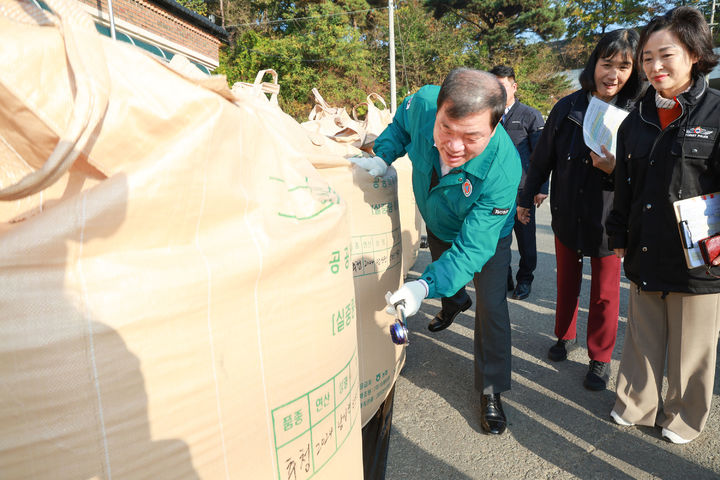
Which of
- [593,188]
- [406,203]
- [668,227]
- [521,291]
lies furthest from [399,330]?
[521,291]

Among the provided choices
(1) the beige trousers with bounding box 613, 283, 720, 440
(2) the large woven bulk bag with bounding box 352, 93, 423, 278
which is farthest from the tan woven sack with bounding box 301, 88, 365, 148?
(1) the beige trousers with bounding box 613, 283, 720, 440

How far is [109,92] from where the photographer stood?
718 millimetres

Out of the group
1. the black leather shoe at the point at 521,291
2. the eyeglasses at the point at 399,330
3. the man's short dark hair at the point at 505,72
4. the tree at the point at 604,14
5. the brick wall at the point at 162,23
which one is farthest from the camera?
the tree at the point at 604,14

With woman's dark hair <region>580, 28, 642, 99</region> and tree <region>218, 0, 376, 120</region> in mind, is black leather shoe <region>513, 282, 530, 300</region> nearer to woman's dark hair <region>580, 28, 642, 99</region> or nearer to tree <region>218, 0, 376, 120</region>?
woman's dark hair <region>580, 28, 642, 99</region>

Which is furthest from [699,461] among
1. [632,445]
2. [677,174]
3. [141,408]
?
[141,408]

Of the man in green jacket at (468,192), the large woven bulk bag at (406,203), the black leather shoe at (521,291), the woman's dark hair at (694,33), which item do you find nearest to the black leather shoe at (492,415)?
the man in green jacket at (468,192)

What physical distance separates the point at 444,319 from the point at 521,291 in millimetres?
1112

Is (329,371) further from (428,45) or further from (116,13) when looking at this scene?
(428,45)

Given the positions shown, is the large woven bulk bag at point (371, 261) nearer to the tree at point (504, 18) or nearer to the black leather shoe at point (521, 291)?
the black leather shoe at point (521, 291)

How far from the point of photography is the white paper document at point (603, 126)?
216cm

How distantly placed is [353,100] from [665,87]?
21.9 metres

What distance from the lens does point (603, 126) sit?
2.17m

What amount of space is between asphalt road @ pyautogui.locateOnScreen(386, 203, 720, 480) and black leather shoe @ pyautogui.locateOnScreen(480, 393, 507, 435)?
0.03m

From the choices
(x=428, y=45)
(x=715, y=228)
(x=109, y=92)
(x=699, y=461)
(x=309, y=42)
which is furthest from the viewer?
(x=428, y=45)
